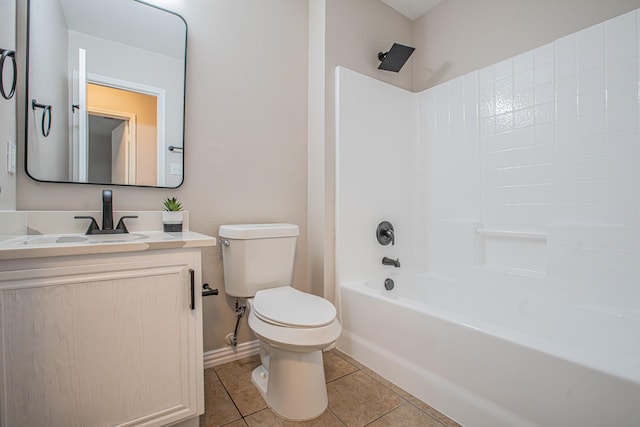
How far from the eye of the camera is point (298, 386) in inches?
50.8

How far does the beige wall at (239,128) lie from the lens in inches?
64.2

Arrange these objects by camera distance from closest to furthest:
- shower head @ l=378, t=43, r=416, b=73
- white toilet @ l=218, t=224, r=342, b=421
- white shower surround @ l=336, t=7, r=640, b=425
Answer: white toilet @ l=218, t=224, r=342, b=421
white shower surround @ l=336, t=7, r=640, b=425
shower head @ l=378, t=43, r=416, b=73

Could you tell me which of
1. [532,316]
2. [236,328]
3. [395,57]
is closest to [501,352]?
[532,316]

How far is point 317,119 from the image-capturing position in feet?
6.42

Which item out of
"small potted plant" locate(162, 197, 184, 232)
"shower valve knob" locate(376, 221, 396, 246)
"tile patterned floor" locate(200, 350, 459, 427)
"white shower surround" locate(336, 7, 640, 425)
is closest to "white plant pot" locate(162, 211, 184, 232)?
"small potted plant" locate(162, 197, 184, 232)

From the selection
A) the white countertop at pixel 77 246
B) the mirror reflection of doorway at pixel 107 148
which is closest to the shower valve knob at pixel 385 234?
the white countertop at pixel 77 246

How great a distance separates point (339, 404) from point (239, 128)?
5.10ft

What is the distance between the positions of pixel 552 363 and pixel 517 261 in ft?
3.03

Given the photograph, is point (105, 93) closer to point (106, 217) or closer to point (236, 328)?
point (106, 217)

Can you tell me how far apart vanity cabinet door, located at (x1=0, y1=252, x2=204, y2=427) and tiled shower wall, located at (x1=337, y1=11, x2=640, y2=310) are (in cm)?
108

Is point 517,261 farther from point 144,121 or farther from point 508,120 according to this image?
point 144,121

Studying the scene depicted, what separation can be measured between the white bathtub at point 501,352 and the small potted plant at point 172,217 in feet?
3.36

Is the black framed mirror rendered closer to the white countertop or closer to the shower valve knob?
the white countertop

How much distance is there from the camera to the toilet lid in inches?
47.9
